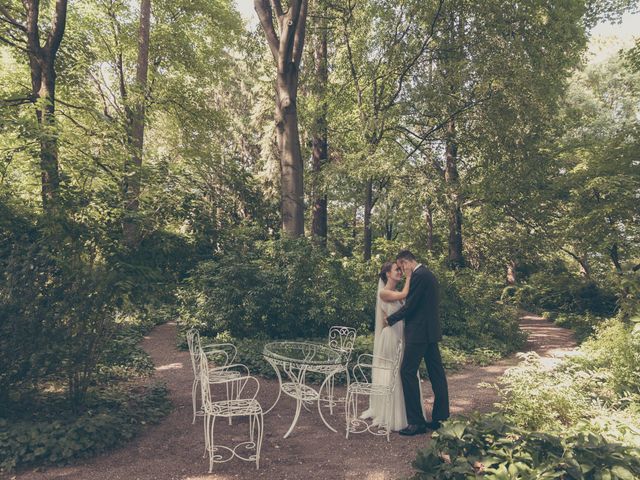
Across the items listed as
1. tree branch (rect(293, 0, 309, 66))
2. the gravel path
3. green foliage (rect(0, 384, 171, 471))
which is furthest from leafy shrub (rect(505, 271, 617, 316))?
green foliage (rect(0, 384, 171, 471))

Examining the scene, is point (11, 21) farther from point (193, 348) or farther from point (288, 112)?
point (193, 348)

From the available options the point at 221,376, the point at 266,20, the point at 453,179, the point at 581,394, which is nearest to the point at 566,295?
the point at 453,179

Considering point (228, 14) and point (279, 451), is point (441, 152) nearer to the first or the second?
point (228, 14)

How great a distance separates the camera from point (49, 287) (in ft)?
17.0

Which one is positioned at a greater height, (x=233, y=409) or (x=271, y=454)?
(x=233, y=409)

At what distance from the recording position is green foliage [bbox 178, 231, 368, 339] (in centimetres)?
982

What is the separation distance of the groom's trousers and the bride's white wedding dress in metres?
0.11

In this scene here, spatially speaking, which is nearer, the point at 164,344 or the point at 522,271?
the point at 164,344

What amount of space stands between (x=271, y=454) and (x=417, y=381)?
185 centimetres

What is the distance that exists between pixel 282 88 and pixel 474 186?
6794 mm

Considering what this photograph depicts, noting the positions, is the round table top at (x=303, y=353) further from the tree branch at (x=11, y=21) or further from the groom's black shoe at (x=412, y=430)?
the tree branch at (x=11, y=21)

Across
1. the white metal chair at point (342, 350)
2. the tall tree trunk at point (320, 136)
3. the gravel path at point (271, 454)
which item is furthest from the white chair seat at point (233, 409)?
the tall tree trunk at point (320, 136)

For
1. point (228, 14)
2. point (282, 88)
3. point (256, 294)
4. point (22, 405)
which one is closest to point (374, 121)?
point (282, 88)

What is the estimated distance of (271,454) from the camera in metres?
4.60
